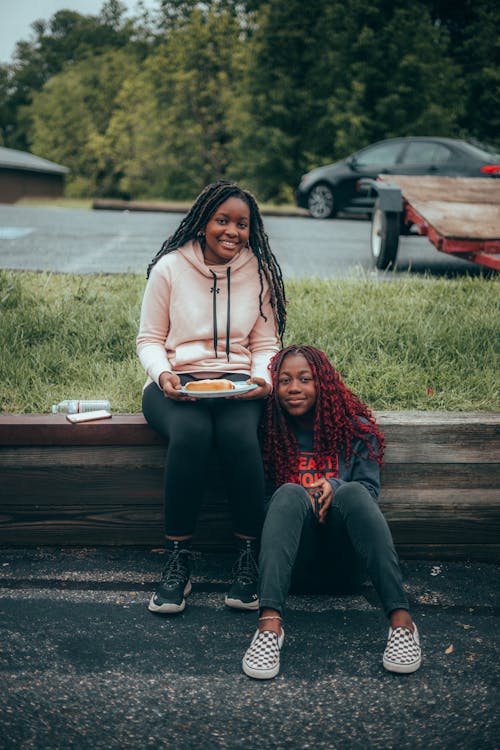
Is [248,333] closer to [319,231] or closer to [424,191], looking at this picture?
[424,191]

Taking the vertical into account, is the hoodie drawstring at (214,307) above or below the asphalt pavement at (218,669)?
above

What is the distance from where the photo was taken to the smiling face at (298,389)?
128 inches

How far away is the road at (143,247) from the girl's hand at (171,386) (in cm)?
314

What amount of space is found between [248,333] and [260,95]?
27.7 meters

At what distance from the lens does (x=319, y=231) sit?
38.8 ft

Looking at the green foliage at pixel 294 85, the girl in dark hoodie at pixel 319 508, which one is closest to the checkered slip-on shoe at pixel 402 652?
the girl in dark hoodie at pixel 319 508

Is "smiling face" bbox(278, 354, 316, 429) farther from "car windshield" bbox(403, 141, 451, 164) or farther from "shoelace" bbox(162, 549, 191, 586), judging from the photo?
"car windshield" bbox(403, 141, 451, 164)

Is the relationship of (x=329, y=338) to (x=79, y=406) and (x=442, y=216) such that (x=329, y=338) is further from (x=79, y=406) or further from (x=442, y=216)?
(x=442, y=216)

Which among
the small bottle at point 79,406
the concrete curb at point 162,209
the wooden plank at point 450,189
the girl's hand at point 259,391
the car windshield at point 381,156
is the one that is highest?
the wooden plank at point 450,189

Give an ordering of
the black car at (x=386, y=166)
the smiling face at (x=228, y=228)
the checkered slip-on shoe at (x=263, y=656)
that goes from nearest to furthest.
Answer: the checkered slip-on shoe at (x=263, y=656), the smiling face at (x=228, y=228), the black car at (x=386, y=166)

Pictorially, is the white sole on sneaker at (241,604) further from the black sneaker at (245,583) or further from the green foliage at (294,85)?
the green foliage at (294,85)

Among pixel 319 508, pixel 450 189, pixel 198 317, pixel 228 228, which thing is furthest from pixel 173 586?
pixel 450 189

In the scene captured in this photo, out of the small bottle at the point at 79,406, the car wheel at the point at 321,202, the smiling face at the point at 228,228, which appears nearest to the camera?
the smiling face at the point at 228,228

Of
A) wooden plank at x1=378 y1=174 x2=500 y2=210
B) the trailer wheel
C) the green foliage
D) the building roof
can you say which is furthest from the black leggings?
the building roof
